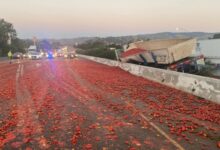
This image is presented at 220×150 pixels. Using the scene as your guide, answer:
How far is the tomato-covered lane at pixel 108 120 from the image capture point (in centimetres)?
721

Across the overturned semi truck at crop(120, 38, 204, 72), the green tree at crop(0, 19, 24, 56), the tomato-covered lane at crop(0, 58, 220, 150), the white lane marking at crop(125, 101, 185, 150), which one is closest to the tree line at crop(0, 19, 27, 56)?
the green tree at crop(0, 19, 24, 56)

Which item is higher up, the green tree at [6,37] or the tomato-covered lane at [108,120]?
the green tree at [6,37]

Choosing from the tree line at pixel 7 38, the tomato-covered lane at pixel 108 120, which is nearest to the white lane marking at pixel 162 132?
the tomato-covered lane at pixel 108 120

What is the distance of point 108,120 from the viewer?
30.6ft

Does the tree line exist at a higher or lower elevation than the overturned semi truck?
higher

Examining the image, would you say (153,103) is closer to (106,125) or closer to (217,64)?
(106,125)

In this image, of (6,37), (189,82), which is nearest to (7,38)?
(6,37)

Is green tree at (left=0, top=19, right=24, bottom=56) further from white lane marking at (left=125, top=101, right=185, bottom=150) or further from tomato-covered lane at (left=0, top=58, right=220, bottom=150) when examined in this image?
white lane marking at (left=125, top=101, right=185, bottom=150)

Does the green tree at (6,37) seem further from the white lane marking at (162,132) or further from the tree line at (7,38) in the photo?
the white lane marking at (162,132)

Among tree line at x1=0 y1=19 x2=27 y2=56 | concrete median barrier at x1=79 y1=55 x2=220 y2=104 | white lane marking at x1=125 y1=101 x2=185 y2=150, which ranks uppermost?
tree line at x1=0 y1=19 x2=27 y2=56

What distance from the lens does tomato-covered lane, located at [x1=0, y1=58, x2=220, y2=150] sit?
23.7 feet

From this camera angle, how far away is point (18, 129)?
8469 millimetres

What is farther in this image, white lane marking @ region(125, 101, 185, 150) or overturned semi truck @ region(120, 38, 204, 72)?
overturned semi truck @ region(120, 38, 204, 72)

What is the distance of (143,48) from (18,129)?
82.2 ft
